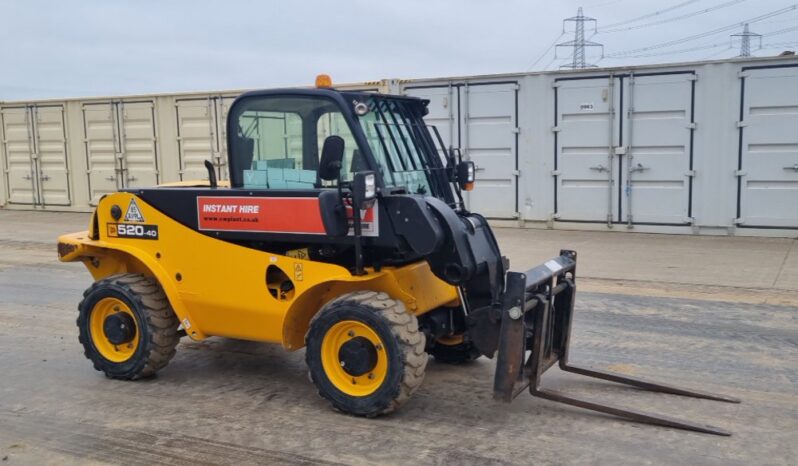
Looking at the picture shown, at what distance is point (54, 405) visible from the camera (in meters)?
5.59

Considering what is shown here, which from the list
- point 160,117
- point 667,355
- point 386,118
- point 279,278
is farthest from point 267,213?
point 160,117

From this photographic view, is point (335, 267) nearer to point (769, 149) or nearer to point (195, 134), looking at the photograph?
point (769, 149)

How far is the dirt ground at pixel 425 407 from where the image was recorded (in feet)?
15.2

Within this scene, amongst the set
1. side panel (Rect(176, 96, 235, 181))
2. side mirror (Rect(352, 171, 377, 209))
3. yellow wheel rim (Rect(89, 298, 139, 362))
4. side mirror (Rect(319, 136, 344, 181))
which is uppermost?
side panel (Rect(176, 96, 235, 181))

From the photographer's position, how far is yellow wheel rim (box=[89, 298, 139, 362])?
611 cm

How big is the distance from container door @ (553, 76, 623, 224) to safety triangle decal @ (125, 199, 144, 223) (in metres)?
9.44

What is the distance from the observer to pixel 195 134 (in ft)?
57.3

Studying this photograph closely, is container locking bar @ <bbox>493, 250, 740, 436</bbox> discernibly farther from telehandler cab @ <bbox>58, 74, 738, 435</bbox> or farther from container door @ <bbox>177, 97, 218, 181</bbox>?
container door @ <bbox>177, 97, 218, 181</bbox>

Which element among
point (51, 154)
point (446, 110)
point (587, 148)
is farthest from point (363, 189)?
point (51, 154)

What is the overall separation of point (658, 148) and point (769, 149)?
5.52 ft

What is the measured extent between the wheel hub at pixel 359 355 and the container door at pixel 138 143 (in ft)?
45.8

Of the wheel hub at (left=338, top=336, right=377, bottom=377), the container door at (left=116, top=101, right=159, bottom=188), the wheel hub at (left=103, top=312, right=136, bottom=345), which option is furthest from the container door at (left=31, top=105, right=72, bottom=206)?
the wheel hub at (left=338, top=336, right=377, bottom=377)

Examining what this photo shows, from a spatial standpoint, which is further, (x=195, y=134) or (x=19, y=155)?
(x=19, y=155)

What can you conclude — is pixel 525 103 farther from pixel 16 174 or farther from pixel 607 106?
pixel 16 174
